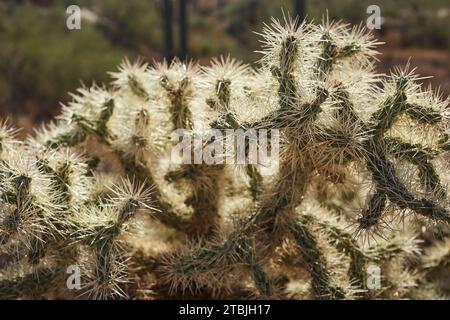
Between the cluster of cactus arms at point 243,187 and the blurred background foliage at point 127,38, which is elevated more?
the blurred background foliage at point 127,38

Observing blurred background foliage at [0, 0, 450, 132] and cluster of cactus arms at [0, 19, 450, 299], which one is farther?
blurred background foliage at [0, 0, 450, 132]

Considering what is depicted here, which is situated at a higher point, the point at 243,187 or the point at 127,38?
the point at 127,38

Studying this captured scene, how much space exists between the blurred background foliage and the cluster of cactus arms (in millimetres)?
6910

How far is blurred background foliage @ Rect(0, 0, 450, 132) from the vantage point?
11.7m

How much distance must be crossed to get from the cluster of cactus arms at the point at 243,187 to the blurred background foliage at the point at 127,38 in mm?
6910

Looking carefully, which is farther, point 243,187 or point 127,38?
point 127,38

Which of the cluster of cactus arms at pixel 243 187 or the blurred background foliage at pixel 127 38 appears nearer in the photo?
the cluster of cactus arms at pixel 243 187

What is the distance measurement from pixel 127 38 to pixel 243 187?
1305 cm

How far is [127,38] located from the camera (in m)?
16.0

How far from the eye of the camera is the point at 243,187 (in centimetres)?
365

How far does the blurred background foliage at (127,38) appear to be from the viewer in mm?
11734

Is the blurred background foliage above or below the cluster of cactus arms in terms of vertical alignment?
above

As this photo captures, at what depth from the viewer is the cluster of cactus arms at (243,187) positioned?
285cm
